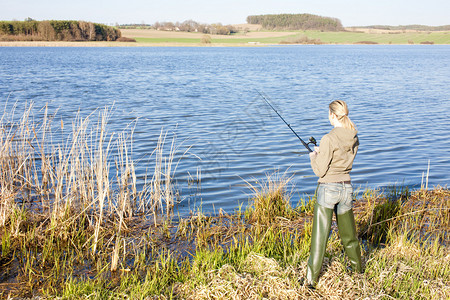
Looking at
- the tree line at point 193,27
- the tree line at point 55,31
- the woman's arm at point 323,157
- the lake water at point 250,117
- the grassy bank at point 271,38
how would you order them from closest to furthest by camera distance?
the woman's arm at point 323,157 < the lake water at point 250,117 < the tree line at point 55,31 < the grassy bank at point 271,38 < the tree line at point 193,27

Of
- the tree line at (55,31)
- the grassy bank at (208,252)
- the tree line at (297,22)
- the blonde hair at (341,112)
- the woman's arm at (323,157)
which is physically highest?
the tree line at (297,22)

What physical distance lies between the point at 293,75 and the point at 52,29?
255 feet

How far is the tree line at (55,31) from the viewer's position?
92.1 metres

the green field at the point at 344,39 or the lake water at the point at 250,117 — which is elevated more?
the green field at the point at 344,39

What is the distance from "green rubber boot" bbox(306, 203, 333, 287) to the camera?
4.07 meters

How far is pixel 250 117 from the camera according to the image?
17188 mm

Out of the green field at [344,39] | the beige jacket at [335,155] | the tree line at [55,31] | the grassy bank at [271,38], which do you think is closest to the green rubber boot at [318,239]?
the beige jacket at [335,155]

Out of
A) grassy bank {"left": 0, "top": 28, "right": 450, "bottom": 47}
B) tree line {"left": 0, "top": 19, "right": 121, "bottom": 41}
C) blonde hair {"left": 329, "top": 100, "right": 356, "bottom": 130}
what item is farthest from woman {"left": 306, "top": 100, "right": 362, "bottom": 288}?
tree line {"left": 0, "top": 19, "right": 121, "bottom": 41}

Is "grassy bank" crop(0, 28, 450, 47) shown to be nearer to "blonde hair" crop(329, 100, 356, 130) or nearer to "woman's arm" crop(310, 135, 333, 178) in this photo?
"blonde hair" crop(329, 100, 356, 130)

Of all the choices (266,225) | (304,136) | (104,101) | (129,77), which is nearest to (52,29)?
(129,77)

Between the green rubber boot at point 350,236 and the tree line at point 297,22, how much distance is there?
163985mm

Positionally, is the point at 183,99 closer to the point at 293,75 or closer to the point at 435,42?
the point at 293,75

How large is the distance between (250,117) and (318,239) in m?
13.3

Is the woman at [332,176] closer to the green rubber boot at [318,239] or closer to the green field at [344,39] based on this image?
the green rubber boot at [318,239]
